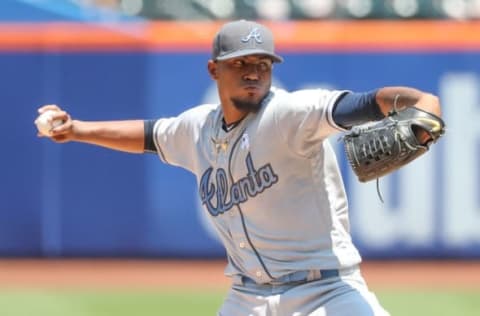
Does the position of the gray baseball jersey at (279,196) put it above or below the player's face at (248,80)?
below

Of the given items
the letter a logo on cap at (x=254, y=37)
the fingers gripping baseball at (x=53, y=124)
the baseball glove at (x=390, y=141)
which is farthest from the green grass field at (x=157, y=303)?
the baseball glove at (x=390, y=141)

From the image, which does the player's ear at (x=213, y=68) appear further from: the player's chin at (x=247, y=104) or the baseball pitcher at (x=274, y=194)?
the player's chin at (x=247, y=104)

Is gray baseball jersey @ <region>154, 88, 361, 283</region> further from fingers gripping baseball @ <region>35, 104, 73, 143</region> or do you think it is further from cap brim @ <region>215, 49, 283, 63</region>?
fingers gripping baseball @ <region>35, 104, 73, 143</region>

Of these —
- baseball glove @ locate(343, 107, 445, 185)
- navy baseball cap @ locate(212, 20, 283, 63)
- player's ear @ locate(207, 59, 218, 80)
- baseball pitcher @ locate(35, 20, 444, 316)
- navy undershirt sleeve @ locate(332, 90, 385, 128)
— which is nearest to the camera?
baseball glove @ locate(343, 107, 445, 185)

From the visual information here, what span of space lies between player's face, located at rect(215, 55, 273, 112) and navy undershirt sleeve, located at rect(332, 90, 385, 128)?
18.6 inches

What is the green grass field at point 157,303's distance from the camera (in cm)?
855

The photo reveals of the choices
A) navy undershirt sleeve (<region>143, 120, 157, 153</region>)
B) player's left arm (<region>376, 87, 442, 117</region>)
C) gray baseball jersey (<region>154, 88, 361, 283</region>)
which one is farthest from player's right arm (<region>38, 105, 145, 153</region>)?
player's left arm (<region>376, 87, 442, 117</region>)

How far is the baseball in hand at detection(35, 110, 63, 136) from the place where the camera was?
4.91 metres

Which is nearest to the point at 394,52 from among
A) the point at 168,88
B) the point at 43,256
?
the point at 168,88

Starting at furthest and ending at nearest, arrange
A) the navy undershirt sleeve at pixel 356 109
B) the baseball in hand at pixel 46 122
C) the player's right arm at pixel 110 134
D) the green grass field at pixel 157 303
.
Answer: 1. the green grass field at pixel 157 303
2. the player's right arm at pixel 110 134
3. the baseball in hand at pixel 46 122
4. the navy undershirt sleeve at pixel 356 109

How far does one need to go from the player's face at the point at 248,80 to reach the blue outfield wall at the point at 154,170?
6.68 meters

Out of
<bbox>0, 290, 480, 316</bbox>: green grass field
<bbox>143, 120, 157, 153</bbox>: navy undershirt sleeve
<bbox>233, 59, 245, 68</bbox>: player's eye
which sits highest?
<bbox>233, 59, 245, 68</bbox>: player's eye

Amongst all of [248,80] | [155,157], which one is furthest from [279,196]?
[155,157]

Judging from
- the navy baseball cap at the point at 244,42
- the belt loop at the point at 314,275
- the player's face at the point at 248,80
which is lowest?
the belt loop at the point at 314,275
